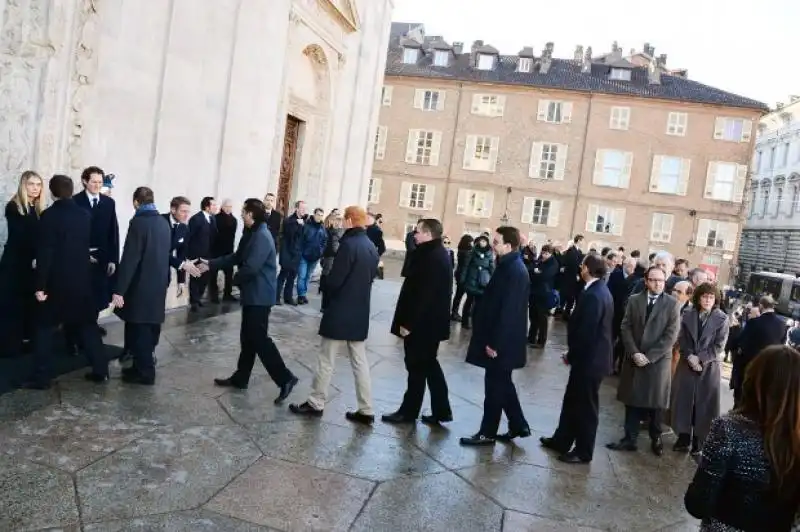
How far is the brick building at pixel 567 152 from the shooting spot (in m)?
42.3

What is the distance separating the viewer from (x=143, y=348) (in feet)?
21.9

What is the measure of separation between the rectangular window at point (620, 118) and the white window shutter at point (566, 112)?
258cm

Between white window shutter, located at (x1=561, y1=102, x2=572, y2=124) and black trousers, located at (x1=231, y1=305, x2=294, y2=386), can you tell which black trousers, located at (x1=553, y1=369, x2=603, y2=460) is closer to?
black trousers, located at (x1=231, y1=305, x2=294, y2=386)

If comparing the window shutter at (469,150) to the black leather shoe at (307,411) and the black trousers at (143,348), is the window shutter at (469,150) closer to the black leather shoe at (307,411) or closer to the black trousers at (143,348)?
the black trousers at (143,348)

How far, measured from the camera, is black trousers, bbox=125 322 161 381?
664cm

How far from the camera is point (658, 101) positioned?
42.5 metres

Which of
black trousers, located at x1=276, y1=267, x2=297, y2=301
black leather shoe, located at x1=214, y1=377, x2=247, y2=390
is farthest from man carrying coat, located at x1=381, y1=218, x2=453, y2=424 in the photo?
black trousers, located at x1=276, y1=267, x2=297, y2=301

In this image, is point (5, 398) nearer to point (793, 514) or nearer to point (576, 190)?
point (793, 514)

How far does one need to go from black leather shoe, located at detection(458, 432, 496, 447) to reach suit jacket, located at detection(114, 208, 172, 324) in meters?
3.17

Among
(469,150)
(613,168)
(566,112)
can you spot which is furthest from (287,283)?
(566,112)

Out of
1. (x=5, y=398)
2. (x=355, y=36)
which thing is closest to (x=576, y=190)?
(x=355, y=36)

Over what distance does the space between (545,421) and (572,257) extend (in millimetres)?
8260

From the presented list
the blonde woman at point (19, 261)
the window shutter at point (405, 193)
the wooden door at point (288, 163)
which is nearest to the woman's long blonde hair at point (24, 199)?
the blonde woman at point (19, 261)

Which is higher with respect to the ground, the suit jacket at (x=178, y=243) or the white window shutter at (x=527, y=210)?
the white window shutter at (x=527, y=210)
